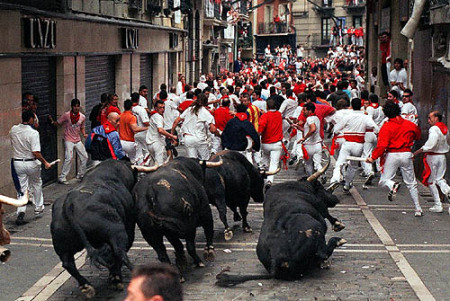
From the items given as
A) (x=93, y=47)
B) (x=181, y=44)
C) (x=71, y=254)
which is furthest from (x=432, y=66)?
(x=181, y=44)

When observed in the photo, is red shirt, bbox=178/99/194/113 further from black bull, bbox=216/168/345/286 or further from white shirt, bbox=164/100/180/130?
black bull, bbox=216/168/345/286

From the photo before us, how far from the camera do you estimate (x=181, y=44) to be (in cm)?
3788

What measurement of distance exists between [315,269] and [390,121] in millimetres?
4324

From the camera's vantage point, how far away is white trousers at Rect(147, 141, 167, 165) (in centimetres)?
1678

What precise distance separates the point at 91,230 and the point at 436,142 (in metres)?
7.15

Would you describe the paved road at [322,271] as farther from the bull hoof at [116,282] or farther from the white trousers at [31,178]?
the white trousers at [31,178]

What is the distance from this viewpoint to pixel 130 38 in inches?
977

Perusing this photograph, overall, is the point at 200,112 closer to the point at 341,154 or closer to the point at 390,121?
the point at 341,154

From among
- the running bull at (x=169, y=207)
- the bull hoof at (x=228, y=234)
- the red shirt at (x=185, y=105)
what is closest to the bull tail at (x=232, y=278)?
the running bull at (x=169, y=207)

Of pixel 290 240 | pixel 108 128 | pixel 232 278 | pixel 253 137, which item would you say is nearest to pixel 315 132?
pixel 253 137

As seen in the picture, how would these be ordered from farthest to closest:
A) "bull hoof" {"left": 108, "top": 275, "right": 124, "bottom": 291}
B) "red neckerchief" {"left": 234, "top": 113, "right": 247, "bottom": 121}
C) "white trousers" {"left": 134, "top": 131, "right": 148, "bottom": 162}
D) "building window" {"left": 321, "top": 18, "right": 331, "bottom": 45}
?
"building window" {"left": 321, "top": 18, "right": 331, "bottom": 45}, "white trousers" {"left": 134, "top": 131, "right": 148, "bottom": 162}, "red neckerchief" {"left": 234, "top": 113, "right": 247, "bottom": 121}, "bull hoof" {"left": 108, "top": 275, "right": 124, "bottom": 291}

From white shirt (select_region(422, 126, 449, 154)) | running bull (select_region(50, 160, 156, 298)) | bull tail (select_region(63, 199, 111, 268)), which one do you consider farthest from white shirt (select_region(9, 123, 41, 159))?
white shirt (select_region(422, 126, 449, 154))

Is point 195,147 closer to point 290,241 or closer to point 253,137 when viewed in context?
point 253,137

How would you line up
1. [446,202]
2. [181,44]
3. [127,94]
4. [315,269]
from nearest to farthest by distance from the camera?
[315,269], [446,202], [127,94], [181,44]
